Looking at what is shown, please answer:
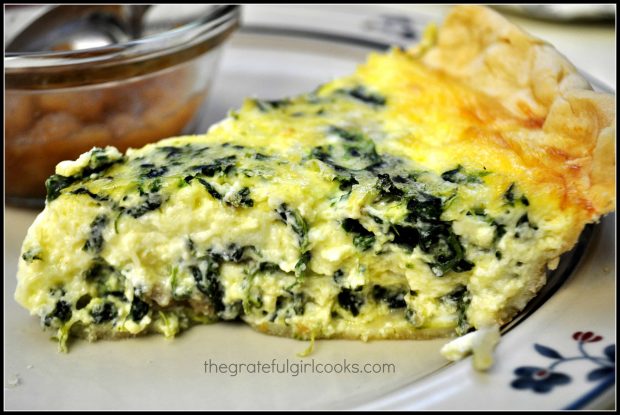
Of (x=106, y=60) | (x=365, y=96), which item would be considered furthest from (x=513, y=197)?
(x=106, y=60)

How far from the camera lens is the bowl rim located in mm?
3201

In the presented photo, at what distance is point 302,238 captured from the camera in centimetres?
269

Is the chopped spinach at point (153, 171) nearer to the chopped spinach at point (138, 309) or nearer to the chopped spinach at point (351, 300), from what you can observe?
the chopped spinach at point (138, 309)

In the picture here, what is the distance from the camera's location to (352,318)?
9.22 ft

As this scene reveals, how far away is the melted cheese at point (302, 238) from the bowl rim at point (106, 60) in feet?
1.95

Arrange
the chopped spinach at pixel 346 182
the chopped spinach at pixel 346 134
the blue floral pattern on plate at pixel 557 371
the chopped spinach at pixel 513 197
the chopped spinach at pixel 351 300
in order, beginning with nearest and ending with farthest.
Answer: the blue floral pattern on plate at pixel 557 371, the chopped spinach at pixel 513 197, the chopped spinach at pixel 346 182, the chopped spinach at pixel 351 300, the chopped spinach at pixel 346 134

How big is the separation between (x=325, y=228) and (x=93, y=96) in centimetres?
140

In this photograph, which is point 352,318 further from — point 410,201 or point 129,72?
point 129,72

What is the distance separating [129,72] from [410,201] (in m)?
1.52

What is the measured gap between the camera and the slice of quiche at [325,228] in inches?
103

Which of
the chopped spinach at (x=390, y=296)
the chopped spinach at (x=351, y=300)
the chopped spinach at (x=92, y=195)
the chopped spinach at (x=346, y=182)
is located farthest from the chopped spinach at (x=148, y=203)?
the chopped spinach at (x=390, y=296)

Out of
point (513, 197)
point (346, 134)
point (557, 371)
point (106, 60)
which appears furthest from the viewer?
point (106, 60)

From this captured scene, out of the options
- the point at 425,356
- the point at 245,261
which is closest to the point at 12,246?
the point at 245,261

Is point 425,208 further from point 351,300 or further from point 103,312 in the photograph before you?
point 103,312
